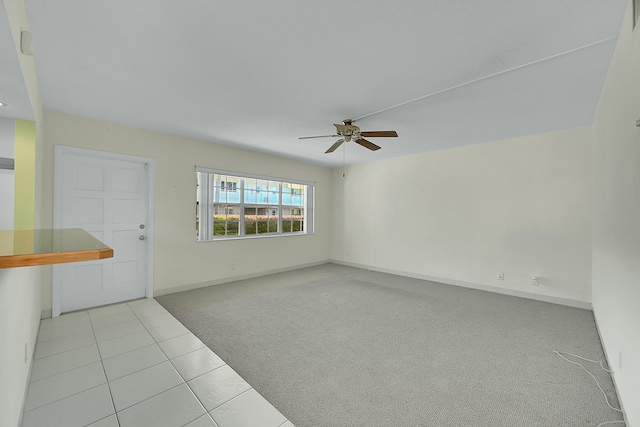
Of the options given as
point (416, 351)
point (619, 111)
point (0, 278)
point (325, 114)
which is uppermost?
point (325, 114)

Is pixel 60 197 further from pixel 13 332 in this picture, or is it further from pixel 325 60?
pixel 325 60

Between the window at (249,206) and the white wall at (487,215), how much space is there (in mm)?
1398

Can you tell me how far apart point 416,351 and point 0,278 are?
109 inches

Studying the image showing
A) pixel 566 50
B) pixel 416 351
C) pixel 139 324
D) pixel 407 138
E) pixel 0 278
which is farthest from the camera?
pixel 407 138

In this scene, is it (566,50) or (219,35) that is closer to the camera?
(219,35)


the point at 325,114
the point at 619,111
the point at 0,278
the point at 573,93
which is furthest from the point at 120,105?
the point at 573,93

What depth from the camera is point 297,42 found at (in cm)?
188

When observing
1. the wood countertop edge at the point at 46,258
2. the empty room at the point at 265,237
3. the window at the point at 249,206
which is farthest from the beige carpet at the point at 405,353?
the wood countertop edge at the point at 46,258

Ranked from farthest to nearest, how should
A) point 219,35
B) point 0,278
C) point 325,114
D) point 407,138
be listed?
point 407,138 < point 325,114 < point 219,35 < point 0,278

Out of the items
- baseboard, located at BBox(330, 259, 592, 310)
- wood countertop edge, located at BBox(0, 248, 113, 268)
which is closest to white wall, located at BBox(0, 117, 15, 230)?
wood countertop edge, located at BBox(0, 248, 113, 268)

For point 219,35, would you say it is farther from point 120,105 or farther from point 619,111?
point 619,111

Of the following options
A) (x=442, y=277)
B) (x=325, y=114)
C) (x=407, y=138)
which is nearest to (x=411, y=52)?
(x=325, y=114)

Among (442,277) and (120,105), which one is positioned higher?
(120,105)

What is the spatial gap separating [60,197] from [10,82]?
210 cm
